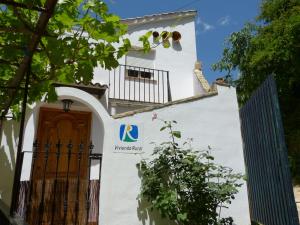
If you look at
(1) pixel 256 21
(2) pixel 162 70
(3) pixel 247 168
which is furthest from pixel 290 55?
(3) pixel 247 168

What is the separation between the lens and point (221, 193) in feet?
16.0

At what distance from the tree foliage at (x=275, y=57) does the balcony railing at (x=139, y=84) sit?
522 centimetres

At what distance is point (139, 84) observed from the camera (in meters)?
9.46

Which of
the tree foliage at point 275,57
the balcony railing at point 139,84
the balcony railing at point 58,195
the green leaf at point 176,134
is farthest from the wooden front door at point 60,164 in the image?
the tree foliage at point 275,57

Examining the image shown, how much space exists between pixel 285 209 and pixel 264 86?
2.32 metres

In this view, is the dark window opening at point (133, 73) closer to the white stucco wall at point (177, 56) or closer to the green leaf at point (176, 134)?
the white stucco wall at point (177, 56)

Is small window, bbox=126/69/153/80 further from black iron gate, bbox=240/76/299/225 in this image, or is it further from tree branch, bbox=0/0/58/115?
tree branch, bbox=0/0/58/115

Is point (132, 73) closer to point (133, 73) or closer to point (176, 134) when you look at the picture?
point (133, 73)

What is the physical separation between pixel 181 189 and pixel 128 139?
134 cm

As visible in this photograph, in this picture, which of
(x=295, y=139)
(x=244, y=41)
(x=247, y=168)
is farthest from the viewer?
(x=244, y=41)

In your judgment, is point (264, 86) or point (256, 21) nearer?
point (264, 86)

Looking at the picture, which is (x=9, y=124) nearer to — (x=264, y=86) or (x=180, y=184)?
(x=180, y=184)

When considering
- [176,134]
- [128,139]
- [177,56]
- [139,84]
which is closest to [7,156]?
[128,139]

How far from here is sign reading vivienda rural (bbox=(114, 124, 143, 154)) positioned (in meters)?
5.26
